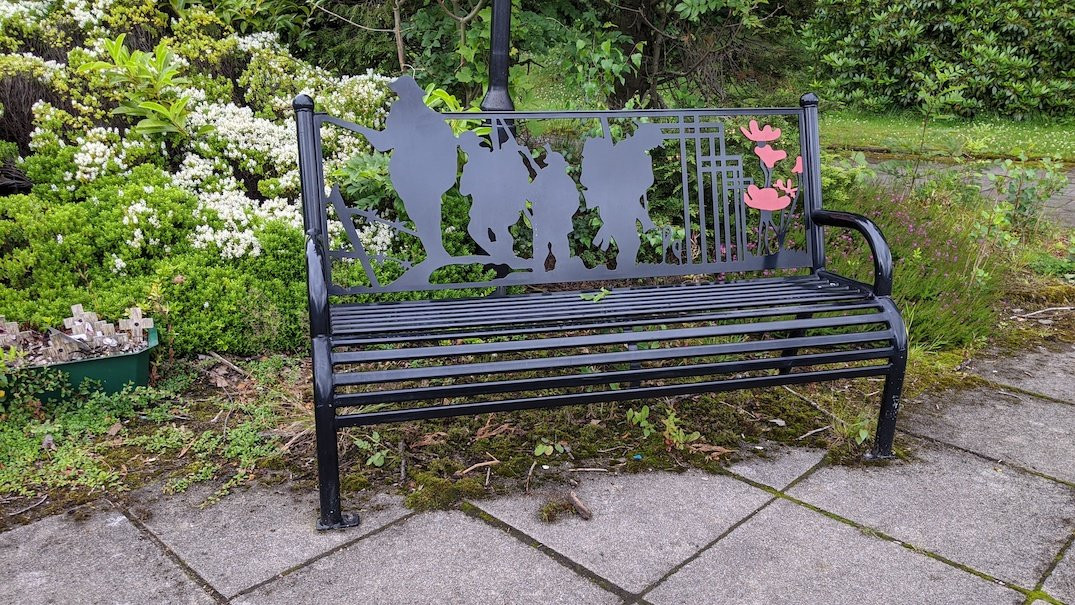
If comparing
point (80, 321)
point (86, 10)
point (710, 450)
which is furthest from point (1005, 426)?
point (86, 10)

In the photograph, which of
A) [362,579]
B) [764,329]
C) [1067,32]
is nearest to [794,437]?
[764,329]

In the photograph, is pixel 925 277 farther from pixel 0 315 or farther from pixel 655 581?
pixel 0 315

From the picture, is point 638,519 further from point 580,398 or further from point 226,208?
point 226,208

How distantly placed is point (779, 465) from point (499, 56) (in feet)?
6.92

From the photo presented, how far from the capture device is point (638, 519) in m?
2.48

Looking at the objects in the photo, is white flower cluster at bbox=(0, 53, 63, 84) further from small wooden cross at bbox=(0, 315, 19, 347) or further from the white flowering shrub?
small wooden cross at bbox=(0, 315, 19, 347)

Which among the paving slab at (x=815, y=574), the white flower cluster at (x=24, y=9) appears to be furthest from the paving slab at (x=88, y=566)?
the white flower cluster at (x=24, y=9)

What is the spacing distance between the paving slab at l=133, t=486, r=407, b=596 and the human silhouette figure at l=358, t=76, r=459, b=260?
1040mm

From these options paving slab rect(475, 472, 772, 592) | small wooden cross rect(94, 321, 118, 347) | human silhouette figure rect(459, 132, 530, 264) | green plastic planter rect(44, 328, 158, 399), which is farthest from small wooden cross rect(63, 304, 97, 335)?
paving slab rect(475, 472, 772, 592)

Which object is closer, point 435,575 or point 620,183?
point 435,575

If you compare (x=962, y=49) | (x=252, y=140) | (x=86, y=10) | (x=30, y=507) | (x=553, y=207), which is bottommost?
(x=30, y=507)

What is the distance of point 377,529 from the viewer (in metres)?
2.39

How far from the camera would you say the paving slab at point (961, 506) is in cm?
232

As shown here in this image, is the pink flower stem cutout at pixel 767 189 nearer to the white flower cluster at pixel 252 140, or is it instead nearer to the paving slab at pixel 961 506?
the paving slab at pixel 961 506
